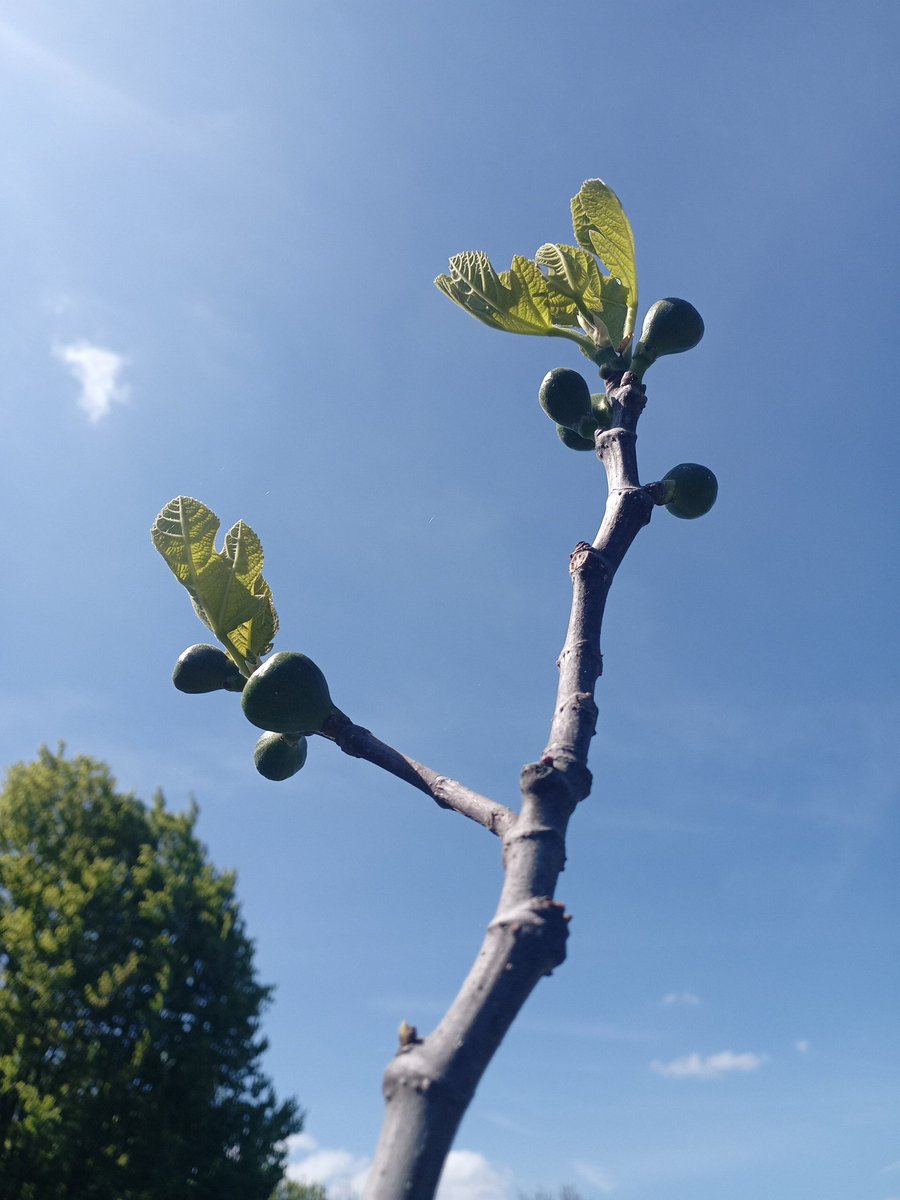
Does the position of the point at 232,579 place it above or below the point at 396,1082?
above

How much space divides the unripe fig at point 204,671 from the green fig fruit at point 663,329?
1.29 m

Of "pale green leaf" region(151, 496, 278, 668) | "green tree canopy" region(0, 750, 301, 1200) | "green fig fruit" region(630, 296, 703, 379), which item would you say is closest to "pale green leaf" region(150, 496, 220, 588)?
"pale green leaf" region(151, 496, 278, 668)

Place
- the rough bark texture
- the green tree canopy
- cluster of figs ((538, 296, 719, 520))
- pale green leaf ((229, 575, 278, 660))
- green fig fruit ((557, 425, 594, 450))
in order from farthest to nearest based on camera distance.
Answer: the green tree canopy
green fig fruit ((557, 425, 594, 450))
cluster of figs ((538, 296, 719, 520))
pale green leaf ((229, 575, 278, 660))
the rough bark texture

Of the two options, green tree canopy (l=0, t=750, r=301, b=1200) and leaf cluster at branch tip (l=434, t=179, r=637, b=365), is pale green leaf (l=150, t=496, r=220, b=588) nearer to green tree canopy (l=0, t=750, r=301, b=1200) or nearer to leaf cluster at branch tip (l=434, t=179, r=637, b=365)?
leaf cluster at branch tip (l=434, t=179, r=637, b=365)

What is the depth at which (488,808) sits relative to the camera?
1276mm

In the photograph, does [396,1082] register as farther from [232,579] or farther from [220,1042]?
[220,1042]

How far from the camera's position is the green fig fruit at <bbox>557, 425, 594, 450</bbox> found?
7.85 ft

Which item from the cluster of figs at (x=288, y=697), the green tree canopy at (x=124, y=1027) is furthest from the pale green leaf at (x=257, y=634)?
the green tree canopy at (x=124, y=1027)

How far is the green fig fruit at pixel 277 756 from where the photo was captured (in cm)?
207

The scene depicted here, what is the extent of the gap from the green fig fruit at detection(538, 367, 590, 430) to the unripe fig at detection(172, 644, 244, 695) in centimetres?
106

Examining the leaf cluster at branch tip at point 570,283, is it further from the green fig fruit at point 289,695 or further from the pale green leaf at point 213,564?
the green fig fruit at point 289,695

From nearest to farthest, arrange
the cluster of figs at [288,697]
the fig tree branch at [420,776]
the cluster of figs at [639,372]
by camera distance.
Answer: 1. the fig tree branch at [420,776]
2. the cluster of figs at [288,697]
3. the cluster of figs at [639,372]

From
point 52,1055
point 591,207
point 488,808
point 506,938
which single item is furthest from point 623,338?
point 52,1055

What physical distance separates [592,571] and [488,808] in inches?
18.3
